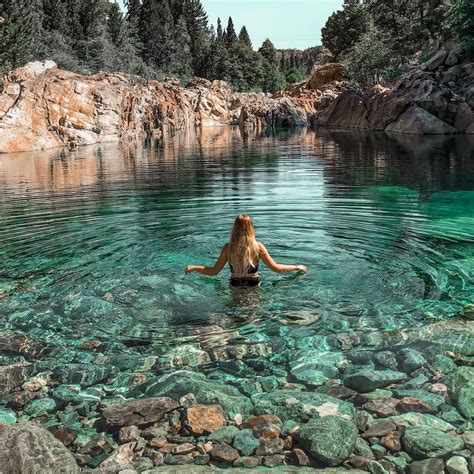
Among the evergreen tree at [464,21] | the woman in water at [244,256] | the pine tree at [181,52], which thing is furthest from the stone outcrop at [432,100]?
the pine tree at [181,52]

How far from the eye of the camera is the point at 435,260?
29.1ft

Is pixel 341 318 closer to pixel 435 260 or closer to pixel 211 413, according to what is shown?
pixel 211 413

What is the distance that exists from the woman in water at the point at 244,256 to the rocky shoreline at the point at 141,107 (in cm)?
3511

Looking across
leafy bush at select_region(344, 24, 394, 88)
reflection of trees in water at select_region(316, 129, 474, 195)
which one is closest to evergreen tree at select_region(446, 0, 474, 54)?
reflection of trees in water at select_region(316, 129, 474, 195)

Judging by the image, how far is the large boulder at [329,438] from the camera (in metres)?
4.12

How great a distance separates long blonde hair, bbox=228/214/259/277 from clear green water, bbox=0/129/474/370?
1.44 feet

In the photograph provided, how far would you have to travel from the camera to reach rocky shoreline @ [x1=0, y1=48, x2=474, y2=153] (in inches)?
1585

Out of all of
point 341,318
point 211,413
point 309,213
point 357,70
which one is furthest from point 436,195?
point 357,70

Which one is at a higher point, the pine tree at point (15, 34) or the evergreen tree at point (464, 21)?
the pine tree at point (15, 34)

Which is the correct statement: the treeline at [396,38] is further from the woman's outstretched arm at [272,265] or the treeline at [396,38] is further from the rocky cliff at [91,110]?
the woman's outstretched arm at [272,265]

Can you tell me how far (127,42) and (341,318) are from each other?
3303 inches

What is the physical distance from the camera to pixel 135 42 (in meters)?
87.3

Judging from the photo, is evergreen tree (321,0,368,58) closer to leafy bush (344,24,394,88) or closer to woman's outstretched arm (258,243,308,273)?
leafy bush (344,24,394,88)

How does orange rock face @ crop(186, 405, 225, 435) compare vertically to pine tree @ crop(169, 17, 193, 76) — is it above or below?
below
